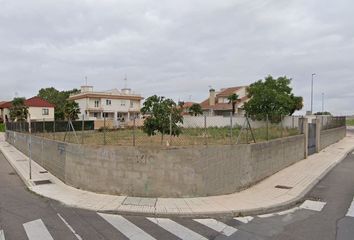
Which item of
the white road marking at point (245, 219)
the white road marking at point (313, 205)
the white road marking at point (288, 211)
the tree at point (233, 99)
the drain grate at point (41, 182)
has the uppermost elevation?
the tree at point (233, 99)

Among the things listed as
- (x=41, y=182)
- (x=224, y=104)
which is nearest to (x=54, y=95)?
(x=224, y=104)

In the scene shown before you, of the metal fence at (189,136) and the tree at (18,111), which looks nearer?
the metal fence at (189,136)

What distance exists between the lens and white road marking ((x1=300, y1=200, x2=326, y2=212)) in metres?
8.63

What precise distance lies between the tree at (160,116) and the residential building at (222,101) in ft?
147

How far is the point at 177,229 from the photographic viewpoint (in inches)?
272

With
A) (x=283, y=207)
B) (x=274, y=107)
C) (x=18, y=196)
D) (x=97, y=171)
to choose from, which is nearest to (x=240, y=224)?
(x=283, y=207)

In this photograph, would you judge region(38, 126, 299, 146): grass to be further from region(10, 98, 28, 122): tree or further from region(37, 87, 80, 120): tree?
region(37, 87, 80, 120): tree

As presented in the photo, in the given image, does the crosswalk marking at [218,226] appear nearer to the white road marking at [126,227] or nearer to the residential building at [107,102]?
the white road marking at [126,227]

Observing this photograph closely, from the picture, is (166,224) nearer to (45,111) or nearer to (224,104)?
(224,104)

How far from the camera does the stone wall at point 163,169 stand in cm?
945

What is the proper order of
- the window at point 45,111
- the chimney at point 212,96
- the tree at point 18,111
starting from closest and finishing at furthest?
the tree at point 18,111, the window at point 45,111, the chimney at point 212,96

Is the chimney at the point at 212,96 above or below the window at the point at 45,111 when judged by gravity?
above

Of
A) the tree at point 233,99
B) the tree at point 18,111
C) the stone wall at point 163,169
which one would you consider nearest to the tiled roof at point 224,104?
the tree at point 233,99

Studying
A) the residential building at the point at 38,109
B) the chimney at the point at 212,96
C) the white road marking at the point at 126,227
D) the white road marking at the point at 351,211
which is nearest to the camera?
the white road marking at the point at 126,227
